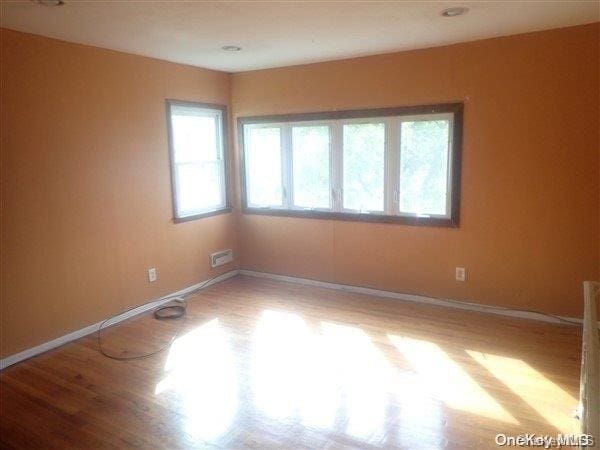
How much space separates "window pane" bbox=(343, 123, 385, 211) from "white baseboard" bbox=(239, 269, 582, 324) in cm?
86

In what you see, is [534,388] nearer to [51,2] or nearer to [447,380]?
[447,380]

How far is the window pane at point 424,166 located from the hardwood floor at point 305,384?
99cm

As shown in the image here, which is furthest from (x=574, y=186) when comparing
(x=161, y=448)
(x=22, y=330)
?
(x=22, y=330)

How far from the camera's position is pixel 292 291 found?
15.3ft

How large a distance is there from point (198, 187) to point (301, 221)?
1178 millimetres

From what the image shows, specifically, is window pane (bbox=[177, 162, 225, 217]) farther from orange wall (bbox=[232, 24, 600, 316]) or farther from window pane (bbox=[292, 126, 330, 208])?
orange wall (bbox=[232, 24, 600, 316])

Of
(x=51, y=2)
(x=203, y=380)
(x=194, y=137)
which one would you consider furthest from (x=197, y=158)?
(x=203, y=380)

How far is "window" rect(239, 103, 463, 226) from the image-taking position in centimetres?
394

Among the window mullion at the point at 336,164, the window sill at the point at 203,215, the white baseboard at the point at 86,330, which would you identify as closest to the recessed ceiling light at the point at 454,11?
the window mullion at the point at 336,164

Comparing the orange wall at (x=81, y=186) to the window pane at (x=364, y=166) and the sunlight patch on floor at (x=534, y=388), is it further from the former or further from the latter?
the sunlight patch on floor at (x=534, y=388)

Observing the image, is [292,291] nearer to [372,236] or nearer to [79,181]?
[372,236]

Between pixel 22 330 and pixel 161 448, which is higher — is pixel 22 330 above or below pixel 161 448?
above

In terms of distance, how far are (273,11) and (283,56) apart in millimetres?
1389

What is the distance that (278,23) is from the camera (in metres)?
2.98
